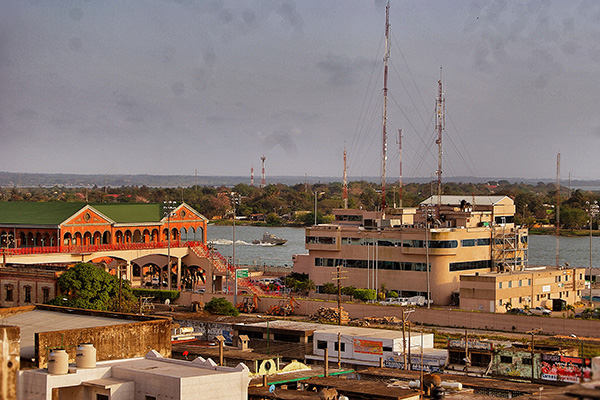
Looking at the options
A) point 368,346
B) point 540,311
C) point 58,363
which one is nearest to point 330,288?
point 540,311

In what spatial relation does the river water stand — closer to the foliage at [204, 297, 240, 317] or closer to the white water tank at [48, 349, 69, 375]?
the foliage at [204, 297, 240, 317]

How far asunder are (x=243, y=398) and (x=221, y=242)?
446 ft

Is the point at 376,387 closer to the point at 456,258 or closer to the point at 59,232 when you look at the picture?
the point at 456,258

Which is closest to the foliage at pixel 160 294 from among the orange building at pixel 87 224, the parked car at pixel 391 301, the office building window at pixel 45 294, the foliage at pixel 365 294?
the orange building at pixel 87 224

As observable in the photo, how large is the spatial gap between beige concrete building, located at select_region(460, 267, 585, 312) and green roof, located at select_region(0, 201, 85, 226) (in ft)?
94.3

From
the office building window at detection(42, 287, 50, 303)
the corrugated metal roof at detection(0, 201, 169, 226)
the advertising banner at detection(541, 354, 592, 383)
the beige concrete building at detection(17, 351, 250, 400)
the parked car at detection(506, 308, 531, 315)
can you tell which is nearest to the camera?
the beige concrete building at detection(17, 351, 250, 400)

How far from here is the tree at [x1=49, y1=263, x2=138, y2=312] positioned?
4962 centimetres

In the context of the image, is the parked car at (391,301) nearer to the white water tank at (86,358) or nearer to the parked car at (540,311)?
the parked car at (540,311)

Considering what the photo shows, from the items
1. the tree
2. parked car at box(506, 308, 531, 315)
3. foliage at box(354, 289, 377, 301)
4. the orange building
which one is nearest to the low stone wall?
the tree

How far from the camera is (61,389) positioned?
2092cm

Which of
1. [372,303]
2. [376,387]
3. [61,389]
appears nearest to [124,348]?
[61,389]

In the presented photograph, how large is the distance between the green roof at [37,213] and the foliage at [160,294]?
25.1 ft

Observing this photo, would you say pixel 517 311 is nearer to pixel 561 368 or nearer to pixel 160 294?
pixel 561 368

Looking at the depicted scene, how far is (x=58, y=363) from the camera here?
2073cm
